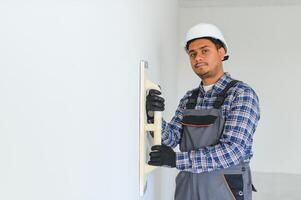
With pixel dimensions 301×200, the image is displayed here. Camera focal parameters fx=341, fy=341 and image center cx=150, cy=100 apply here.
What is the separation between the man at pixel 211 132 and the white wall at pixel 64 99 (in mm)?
463

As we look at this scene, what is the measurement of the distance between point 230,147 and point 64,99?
3.58 feet

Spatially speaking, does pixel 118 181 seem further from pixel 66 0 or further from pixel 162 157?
pixel 66 0

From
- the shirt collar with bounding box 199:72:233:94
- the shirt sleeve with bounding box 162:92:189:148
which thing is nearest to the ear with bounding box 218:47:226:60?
the shirt collar with bounding box 199:72:233:94

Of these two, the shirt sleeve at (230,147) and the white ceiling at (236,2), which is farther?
the white ceiling at (236,2)

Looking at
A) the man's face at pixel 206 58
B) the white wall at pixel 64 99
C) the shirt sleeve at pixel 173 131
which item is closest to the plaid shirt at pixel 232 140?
the man's face at pixel 206 58

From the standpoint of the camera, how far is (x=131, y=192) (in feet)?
4.38

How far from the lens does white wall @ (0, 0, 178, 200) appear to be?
458mm

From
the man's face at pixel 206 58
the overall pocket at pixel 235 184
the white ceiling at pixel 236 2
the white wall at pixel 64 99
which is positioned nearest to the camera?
the white wall at pixel 64 99

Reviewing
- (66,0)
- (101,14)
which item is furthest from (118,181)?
(66,0)

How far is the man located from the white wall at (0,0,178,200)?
463mm

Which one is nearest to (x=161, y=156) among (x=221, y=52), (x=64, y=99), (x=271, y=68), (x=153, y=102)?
(x=153, y=102)

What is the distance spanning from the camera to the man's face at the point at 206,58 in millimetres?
1791

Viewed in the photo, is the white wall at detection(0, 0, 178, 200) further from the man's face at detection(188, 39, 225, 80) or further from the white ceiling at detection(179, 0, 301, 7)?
the white ceiling at detection(179, 0, 301, 7)

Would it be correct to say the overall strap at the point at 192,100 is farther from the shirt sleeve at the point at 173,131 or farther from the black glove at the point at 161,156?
the black glove at the point at 161,156
